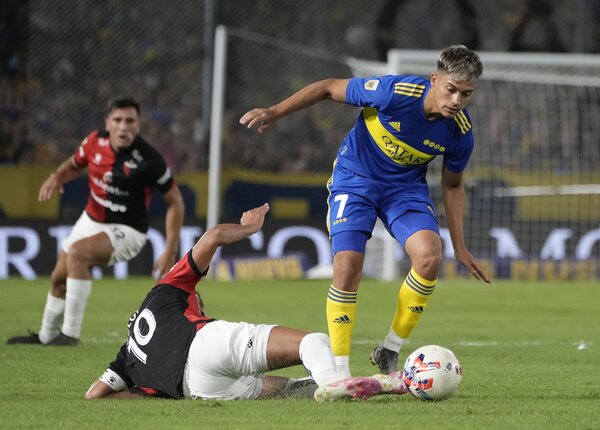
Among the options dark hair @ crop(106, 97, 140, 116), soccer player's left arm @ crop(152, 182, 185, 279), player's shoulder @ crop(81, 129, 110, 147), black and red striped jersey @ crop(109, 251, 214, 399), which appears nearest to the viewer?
black and red striped jersey @ crop(109, 251, 214, 399)

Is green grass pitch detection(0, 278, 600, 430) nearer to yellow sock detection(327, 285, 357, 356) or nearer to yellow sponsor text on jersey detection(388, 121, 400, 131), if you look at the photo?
yellow sock detection(327, 285, 357, 356)

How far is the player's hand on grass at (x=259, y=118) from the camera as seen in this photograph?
22.5 ft

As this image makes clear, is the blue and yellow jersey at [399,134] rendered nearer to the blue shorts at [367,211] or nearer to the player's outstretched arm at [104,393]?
the blue shorts at [367,211]

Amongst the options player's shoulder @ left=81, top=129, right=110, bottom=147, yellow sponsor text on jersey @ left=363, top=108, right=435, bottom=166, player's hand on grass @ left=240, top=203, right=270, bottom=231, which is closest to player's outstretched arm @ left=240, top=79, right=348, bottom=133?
yellow sponsor text on jersey @ left=363, top=108, right=435, bottom=166

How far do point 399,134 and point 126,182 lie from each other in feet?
11.5

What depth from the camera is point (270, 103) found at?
19875 mm

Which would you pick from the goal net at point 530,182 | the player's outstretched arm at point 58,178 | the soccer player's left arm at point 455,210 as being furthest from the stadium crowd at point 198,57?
the soccer player's left arm at point 455,210

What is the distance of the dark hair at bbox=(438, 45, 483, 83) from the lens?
6984mm

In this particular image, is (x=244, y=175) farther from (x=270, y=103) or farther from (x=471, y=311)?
(x=471, y=311)

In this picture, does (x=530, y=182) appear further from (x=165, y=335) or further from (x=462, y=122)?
(x=165, y=335)

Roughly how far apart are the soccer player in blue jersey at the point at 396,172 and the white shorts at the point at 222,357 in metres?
0.87

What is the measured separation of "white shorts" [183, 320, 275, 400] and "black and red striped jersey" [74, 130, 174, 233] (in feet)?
13.3

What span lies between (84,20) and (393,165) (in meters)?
12.2

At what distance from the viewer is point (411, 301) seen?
7.29 meters
